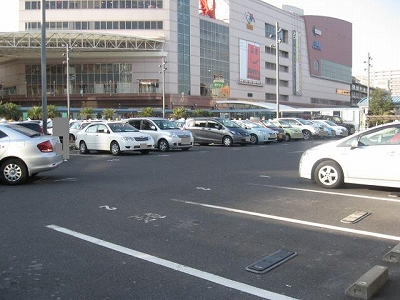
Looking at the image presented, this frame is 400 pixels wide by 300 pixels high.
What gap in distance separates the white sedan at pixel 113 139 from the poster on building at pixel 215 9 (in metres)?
64.8

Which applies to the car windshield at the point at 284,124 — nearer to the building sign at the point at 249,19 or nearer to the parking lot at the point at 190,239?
the parking lot at the point at 190,239

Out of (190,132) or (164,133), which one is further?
(190,132)

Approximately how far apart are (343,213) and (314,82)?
10642cm

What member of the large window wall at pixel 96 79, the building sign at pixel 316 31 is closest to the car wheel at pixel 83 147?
the large window wall at pixel 96 79

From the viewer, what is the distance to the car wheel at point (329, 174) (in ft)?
31.6

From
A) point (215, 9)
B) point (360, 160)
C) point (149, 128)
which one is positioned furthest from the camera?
point (215, 9)

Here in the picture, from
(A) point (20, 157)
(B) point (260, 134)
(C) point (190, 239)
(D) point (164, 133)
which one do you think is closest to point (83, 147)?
(D) point (164, 133)

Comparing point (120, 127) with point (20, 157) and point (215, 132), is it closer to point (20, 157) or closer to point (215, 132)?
point (215, 132)

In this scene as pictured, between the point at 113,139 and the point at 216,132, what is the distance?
791cm

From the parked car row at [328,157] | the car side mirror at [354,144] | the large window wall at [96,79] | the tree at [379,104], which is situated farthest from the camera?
the large window wall at [96,79]

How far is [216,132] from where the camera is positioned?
25891 millimetres

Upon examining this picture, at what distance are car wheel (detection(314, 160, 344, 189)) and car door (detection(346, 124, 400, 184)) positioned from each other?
24 centimetres

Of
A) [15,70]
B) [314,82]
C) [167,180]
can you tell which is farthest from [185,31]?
[167,180]

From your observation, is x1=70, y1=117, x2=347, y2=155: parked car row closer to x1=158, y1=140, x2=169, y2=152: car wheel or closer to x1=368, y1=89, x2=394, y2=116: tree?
x1=158, y1=140, x2=169, y2=152: car wheel
